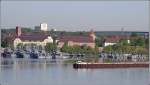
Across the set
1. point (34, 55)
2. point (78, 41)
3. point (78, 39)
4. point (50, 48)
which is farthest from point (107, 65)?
point (78, 39)

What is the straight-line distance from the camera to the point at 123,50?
22.2 m

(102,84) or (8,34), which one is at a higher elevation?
(8,34)

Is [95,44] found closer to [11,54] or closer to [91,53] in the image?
[91,53]

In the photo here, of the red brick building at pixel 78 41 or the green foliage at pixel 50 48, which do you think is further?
the red brick building at pixel 78 41

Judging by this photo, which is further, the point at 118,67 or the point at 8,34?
the point at 8,34

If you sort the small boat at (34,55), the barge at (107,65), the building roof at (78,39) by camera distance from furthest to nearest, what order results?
the building roof at (78,39)
the small boat at (34,55)
the barge at (107,65)

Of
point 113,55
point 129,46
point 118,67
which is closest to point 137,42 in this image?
point 129,46

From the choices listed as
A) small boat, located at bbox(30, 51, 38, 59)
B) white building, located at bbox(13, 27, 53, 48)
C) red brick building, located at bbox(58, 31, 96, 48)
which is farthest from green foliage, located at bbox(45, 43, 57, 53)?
small boat, located at bbox(30, 51, 38, 59)

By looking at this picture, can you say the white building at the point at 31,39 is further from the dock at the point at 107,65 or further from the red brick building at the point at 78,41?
the dock at the point at 107,65

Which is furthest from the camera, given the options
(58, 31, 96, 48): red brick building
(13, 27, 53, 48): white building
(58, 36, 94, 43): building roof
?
(58, 36, 94, 43): building roof

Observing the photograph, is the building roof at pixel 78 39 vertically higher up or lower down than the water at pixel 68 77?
higher up

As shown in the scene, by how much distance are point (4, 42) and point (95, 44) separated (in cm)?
539

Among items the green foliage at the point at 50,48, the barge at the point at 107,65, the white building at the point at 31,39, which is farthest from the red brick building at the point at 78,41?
the barge at the point at 107,65

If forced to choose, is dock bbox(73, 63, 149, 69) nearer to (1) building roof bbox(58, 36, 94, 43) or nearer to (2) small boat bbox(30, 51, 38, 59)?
(2) small boat bbox(30, 51, 38, 59)
